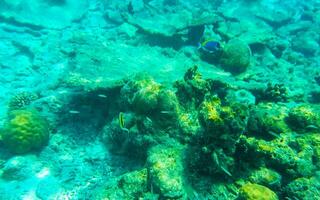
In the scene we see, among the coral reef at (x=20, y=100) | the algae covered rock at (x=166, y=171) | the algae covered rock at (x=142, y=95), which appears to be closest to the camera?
the algae covered rock at (x=166, y=171)

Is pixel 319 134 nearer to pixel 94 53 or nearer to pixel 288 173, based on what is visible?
pixel 288 173

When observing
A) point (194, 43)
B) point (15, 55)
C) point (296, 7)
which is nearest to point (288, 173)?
point (194, 43)

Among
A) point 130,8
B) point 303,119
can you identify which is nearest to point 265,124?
point 303,119

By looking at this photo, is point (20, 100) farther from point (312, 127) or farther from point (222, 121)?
point (312, 127)

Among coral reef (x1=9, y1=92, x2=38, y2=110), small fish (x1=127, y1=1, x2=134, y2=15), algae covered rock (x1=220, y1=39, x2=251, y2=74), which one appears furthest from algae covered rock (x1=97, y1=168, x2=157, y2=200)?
small fish (x1=127, y1=1, x2=134, y2=15)

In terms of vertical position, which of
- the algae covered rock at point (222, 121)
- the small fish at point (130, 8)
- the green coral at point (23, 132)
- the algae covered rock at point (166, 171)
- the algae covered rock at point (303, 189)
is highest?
the small fish at point (130, 8)

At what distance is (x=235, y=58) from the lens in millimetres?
10281

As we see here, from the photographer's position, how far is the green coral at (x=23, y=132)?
22.0 feet

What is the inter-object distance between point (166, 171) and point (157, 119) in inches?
52.0

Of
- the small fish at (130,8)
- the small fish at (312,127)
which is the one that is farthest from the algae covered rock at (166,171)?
the small fish at (130,8)

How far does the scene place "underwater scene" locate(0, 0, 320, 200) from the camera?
511 centimetres

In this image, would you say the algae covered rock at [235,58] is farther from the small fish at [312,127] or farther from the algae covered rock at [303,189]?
the algae covered rock at [303,189]

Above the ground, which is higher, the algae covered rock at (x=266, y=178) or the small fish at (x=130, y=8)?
the small fish at (x=130, y=8)

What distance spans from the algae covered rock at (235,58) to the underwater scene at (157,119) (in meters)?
0.04
